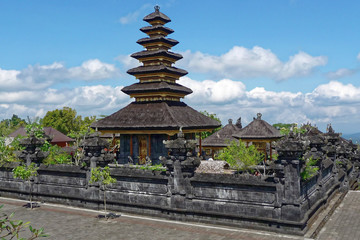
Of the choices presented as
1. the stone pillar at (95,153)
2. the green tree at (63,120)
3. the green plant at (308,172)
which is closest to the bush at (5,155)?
the stone pillar at (95,153)

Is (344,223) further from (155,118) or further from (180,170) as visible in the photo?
(155,118)

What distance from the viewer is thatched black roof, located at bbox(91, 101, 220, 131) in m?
35.4

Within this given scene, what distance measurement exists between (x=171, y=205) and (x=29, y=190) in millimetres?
10479

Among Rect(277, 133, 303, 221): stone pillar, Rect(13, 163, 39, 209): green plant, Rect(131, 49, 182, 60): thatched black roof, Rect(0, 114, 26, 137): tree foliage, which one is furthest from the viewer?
Rect(0, 114, 26, 137): tree foliage

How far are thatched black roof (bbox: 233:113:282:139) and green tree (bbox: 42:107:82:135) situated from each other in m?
55.6

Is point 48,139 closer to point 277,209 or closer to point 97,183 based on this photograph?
point 97,183

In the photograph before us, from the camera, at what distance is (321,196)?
64.7 ft

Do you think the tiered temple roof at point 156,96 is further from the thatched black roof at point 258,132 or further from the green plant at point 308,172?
the green plant at point 308,172

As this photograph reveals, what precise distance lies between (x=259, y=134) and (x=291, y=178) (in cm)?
2558

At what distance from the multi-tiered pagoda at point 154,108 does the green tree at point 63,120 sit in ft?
159

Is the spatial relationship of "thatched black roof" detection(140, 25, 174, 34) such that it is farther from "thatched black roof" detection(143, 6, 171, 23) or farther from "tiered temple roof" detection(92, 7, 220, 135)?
"thatched black roof" detection(143, 6, 171, 23)

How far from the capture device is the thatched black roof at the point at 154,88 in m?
38.5

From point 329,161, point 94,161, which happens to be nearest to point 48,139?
point 94,161

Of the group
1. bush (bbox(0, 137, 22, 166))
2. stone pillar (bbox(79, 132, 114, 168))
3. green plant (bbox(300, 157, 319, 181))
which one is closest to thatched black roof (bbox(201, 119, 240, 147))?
bush (bbox(0, 137, 22, 166))
